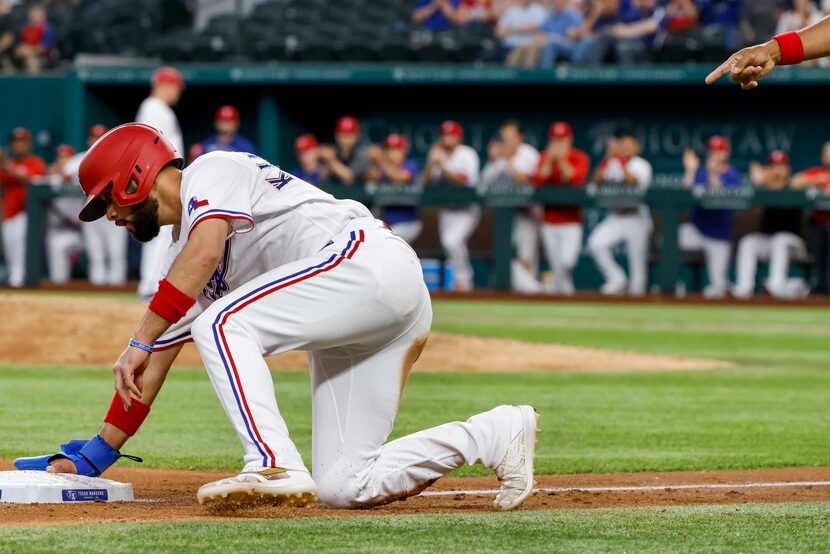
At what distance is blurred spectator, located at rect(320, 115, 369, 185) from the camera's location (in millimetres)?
17406

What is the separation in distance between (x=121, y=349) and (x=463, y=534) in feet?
22.9

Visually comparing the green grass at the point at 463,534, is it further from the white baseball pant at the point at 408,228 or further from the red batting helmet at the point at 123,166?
the white baseball pant at the point at 408,228

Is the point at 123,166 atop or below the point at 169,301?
atop

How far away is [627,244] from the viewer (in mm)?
17750

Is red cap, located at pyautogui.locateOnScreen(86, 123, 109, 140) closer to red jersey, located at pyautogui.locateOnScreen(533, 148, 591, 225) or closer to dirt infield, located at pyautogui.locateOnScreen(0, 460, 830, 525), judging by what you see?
red jersey, located at pyautogui.locateOnScreen(533, 148, 591, 225)

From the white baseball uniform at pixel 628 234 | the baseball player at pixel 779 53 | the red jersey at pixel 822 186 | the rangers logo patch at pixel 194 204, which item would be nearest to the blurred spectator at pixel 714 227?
the white baseball uniform at pixel 628 234

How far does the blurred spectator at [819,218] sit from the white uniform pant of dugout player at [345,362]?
13605 mm

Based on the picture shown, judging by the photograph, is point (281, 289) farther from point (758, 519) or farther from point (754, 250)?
point (754, 250)

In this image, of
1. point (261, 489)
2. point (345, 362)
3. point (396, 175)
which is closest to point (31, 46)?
point (396, 175)

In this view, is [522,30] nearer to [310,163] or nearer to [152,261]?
[310,163]

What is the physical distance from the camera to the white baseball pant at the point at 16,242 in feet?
59.5

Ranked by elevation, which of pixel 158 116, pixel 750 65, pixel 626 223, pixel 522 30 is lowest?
pixel 626 223

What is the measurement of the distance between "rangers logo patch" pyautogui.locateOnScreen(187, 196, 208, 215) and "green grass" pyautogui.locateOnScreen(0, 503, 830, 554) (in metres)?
0.87

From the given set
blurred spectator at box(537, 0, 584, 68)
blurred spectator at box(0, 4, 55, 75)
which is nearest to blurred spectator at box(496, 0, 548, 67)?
blurred spectator at box(537, 0, 584, 68)
